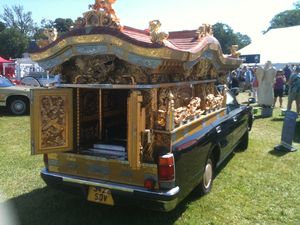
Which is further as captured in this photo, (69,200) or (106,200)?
(69,200)

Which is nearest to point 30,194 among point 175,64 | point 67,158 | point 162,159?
point 67,158

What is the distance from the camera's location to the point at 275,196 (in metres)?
5.49

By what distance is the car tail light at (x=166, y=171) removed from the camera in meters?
3.95

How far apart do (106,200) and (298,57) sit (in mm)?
20961

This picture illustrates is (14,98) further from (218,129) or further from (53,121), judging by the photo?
(218,129)

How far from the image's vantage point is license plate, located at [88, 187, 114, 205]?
420cm

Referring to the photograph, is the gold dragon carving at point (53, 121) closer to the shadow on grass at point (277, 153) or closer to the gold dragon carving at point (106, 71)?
the gold dragon carving at point (106, 71)

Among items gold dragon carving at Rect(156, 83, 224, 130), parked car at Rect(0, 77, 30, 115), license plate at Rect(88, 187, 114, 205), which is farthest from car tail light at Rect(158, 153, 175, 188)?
parked car at Rect(0, 77, 30, 115)

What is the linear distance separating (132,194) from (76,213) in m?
1.17

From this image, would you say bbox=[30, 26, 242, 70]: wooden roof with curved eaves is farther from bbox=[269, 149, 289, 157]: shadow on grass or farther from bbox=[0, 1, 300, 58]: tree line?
bbox=[0, 1, 300, 58]: tree line

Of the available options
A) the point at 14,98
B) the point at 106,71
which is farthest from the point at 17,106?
the point at 106,71

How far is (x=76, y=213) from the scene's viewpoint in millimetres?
4789

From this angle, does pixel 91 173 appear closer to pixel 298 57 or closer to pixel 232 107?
pixel 232 107

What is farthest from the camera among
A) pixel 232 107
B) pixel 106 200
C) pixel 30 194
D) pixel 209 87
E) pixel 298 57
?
pixel 298 57
